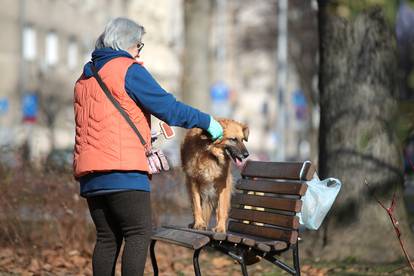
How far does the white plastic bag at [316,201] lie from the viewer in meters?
7.21

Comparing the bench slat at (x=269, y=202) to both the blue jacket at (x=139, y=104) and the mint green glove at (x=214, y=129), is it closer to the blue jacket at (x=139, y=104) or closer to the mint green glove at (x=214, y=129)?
the mint green glove at (x=214, y=129)

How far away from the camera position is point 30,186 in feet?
33.9

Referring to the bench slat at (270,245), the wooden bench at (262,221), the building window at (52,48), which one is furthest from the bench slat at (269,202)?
the building window at (52,48)

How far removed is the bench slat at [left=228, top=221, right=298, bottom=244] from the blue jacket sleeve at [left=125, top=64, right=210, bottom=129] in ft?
3.74

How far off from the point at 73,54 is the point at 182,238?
161 ft

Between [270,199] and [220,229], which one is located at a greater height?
[270,199]

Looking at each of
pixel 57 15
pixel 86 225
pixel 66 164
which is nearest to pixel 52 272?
pixel 86 225

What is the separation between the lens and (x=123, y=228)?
631 cm

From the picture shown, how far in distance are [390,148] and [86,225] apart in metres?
3.13

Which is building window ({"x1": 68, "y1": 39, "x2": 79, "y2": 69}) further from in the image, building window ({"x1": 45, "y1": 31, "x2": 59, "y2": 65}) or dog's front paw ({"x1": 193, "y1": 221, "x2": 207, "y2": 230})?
dog's front paw ({"x1": 193, "y1": 221, "x2": 207, "y2": 230})

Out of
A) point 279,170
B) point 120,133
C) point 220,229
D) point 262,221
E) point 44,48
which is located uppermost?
point 44,48

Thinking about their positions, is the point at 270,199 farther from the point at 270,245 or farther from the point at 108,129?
the point at 108,129

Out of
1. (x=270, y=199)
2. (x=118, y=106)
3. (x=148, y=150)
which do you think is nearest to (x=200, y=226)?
(x=270, y=199)

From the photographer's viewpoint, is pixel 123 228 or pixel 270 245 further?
pixel 270 245
